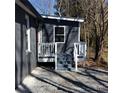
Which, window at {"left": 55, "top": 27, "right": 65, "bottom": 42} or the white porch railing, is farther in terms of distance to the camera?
window at {"left": 55, "top": 27, "right": 65, "bottom": 42}

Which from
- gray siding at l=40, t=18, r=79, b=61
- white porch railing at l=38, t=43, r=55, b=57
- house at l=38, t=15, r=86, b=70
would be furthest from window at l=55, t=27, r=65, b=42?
white porch railing at l=38, t=43, r=55, b=57

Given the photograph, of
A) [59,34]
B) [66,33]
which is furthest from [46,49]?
[66,33]

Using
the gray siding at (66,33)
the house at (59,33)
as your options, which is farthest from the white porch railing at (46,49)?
the gray siding at (66,33)

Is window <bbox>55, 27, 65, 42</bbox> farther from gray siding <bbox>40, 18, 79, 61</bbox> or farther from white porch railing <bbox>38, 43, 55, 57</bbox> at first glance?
white porch railing <bbox>38, 43, 55, 57</bbox>

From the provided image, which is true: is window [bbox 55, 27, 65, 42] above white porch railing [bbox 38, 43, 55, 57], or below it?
above

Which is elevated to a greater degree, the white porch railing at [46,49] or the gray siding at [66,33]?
the gray siding at [66,33]

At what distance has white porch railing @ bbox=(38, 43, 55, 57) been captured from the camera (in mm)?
17344

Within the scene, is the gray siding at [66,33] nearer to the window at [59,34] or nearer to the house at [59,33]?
the house at [59,33]

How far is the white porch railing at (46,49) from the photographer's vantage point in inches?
683

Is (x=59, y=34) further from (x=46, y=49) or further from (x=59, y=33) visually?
(x=46, y=49)

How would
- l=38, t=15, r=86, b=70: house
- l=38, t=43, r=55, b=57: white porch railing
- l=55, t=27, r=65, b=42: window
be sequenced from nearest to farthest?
1. l=38, t=43, r=55, b=57: white porch railing
2. l=38, t=15, r=86, b=70: house
3. l=55, t=27, r=65, b=42: window

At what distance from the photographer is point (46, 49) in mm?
17594
